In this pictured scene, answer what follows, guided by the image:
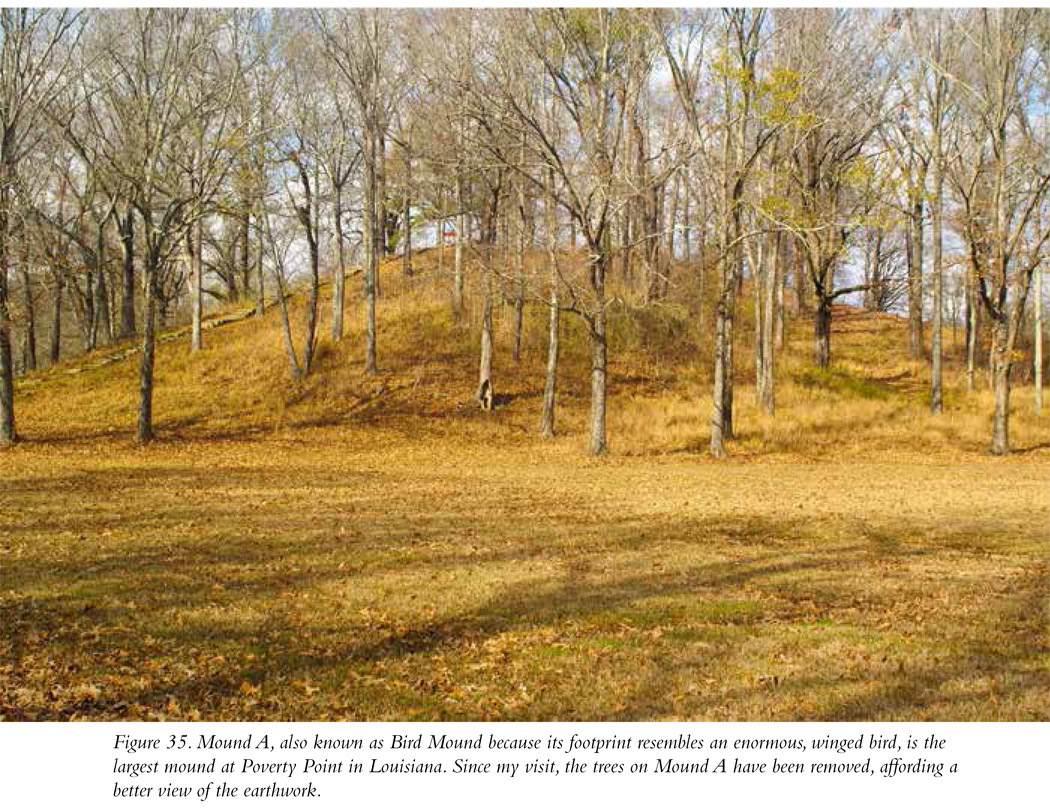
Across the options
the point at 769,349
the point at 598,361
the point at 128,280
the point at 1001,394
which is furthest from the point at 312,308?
the point at 1001,394

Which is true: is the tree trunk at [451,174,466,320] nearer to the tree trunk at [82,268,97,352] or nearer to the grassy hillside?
the grassy hillside

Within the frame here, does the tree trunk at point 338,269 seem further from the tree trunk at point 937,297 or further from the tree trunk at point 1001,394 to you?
the tree trunk at point 1001,394

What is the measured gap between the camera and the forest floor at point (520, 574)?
18.9 ft

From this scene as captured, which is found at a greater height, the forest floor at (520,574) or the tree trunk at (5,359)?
the tree trunk at (5,359)

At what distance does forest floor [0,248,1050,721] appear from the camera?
5.75m

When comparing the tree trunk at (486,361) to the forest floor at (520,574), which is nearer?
the forest floor at (520,574)

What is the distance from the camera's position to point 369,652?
6578 mm

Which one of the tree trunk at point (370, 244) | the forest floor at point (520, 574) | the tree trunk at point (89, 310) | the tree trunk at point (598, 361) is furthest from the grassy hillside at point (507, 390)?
the tree trunk at point (89, 310)

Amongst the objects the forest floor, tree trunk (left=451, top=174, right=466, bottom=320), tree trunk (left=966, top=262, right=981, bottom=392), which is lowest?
the forest floor

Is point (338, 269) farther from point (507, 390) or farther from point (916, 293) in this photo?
point (916, 293)

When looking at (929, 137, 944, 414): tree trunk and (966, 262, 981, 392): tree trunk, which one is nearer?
(929, 137, 944, 414): tree trunk

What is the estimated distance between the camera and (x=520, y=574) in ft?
30.1

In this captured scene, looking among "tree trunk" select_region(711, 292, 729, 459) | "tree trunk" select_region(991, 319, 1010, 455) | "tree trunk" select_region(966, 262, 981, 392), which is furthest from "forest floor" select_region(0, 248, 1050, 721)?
"tree trunk" select_region(966, 262, 981, 392)

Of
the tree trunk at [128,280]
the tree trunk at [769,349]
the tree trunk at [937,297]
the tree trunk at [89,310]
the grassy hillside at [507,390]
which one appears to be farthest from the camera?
the tree trunk at [89,310]
